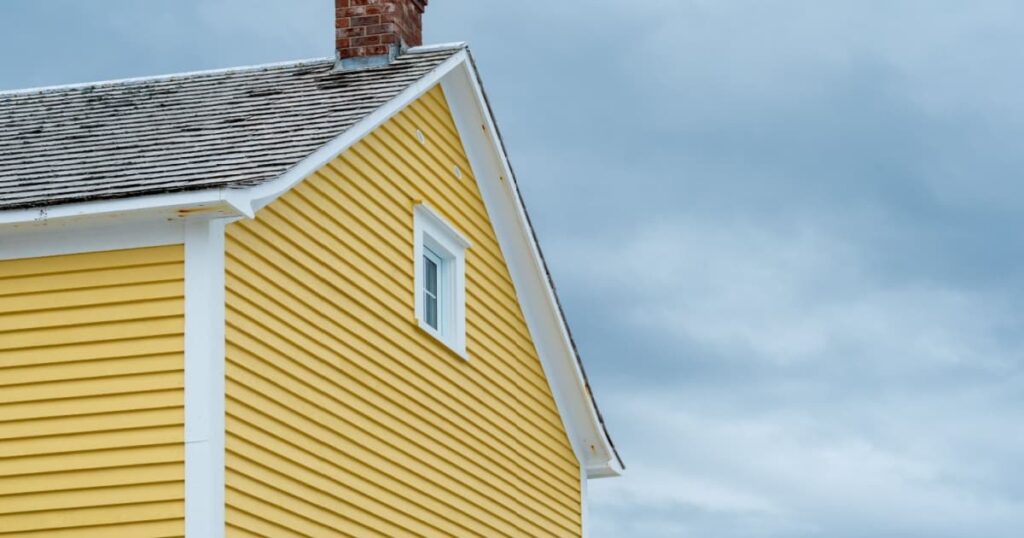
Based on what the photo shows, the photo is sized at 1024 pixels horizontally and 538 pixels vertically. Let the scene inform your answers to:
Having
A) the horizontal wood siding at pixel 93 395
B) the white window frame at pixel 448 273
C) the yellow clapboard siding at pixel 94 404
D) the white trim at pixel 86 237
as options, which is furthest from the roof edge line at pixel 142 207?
the white window frame at pixel 448 273

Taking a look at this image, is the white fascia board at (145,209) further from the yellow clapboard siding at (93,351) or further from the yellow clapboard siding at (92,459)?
the yellow clapboard siding at (92,459)

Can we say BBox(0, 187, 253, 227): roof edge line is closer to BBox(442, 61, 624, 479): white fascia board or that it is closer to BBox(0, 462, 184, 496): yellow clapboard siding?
BBox(0, 462, 184, 496): yellow clapboard siding

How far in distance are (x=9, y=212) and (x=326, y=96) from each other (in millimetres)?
4117

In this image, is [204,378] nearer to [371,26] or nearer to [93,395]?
[93,395]

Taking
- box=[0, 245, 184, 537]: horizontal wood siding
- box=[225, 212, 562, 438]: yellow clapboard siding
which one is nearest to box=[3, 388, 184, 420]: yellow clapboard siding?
box=[0, 245, 184, 537]: horizontal wood siding

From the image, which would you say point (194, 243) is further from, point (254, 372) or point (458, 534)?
point (458, 534)

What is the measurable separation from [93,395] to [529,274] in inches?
295

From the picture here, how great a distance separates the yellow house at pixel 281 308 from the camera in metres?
12.2

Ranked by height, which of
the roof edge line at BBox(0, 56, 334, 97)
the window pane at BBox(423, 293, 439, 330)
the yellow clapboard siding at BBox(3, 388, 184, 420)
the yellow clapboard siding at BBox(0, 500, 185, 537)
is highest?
the roof edge line at BBox(0, 56, 334, 97)

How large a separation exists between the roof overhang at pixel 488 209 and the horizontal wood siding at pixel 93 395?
1.52ft

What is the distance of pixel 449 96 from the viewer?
17.6 metres

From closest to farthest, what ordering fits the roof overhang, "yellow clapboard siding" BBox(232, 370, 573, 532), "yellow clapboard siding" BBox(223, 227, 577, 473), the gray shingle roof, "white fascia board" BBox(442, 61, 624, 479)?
the roof overhang
the gray shingle roof
"yellow clapboard siding" BBox(223, 227, 577, 473)
"yellow clapboard siding" BBox(232, 370, 573, 532)
"white fascia board" BBox(442, 61, 624, 479)

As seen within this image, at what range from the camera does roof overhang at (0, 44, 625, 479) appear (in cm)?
1221

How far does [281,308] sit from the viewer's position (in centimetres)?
1349
